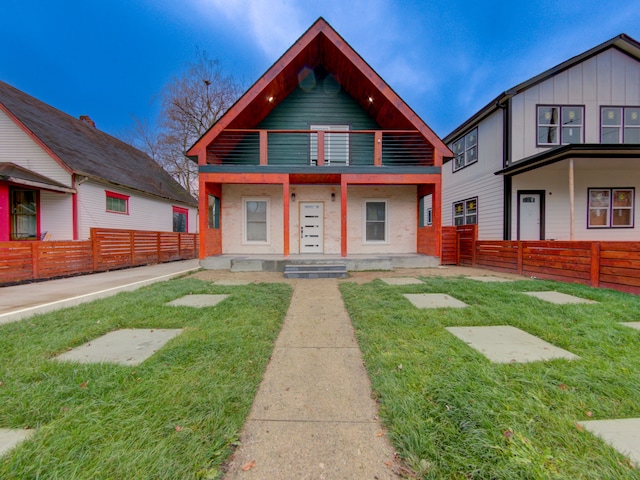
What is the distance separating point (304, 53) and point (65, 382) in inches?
393

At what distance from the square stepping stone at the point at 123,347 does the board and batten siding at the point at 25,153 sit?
10.9m

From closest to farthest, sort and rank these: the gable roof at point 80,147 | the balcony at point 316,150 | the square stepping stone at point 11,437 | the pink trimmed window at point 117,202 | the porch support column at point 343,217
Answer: the square stepping stone at point 11,437 < the porch support column at point 343,217 < the balcony at point 316,150 < the gable roof at point 80,147 < the pink trimmed window at point 117,202

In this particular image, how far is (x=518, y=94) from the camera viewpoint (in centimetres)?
1018

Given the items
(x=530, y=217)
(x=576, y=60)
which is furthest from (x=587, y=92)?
(x=530, y=217)

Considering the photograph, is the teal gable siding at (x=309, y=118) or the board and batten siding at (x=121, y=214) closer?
the teal gable siding at (x=309, y=118)

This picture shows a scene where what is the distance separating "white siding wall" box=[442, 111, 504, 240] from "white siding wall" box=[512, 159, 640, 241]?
0.64m

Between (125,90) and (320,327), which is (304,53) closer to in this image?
(320,327)

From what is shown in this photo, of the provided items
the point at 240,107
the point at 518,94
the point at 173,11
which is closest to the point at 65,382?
the point at 240,107

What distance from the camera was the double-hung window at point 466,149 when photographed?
12.3 meters

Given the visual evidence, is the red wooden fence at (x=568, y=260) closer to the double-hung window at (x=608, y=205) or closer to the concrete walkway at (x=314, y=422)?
the double-hung window at (x=608, y=205)

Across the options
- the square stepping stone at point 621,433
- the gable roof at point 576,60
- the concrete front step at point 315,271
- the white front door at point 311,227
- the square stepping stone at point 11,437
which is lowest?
the square stepping stone at point 11,437

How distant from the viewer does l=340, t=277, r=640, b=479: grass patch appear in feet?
4.46

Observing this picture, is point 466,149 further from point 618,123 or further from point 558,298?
point 558,298

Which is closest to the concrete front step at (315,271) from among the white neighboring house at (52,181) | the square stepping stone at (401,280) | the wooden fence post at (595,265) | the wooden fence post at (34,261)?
the square stepping stone at (401,280)
